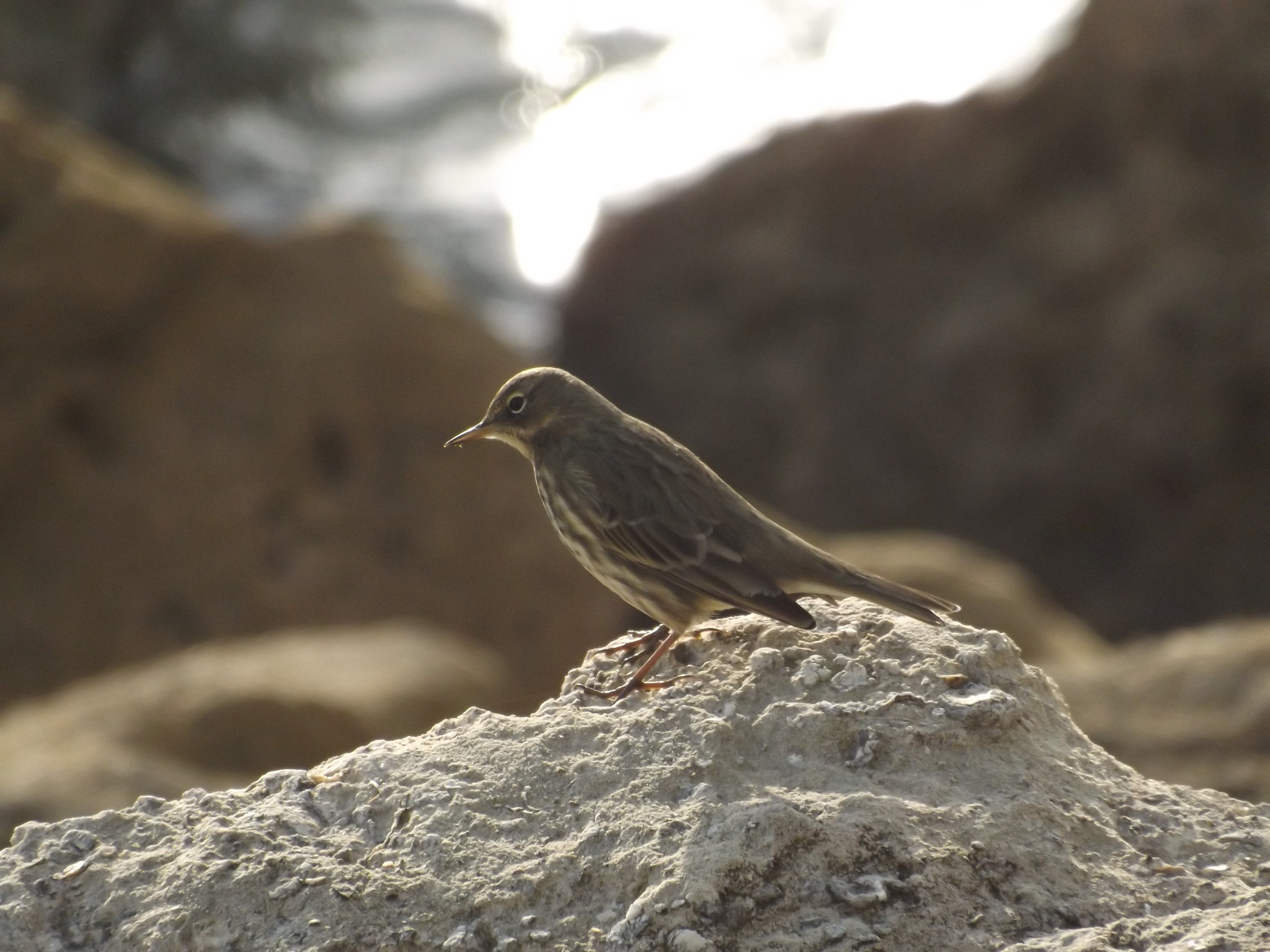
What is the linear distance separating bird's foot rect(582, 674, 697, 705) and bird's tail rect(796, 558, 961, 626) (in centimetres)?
73

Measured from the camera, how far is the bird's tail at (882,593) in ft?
17.5

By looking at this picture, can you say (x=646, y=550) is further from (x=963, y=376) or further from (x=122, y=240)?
(x=963, y=376)

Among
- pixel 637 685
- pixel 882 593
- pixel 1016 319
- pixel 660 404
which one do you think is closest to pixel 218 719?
pixel 637 685

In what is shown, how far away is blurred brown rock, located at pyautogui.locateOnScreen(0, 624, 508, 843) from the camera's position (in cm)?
934

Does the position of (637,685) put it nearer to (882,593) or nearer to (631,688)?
(631,688)

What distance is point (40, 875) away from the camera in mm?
4445

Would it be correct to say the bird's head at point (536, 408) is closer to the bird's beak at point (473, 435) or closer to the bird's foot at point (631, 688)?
the bird's beak at point (473, 435)

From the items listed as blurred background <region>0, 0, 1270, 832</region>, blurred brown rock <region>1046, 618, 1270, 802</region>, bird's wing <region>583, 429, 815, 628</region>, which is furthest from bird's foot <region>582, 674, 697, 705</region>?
blurred brown rock <region>1046, 618, 1270, 802</region>

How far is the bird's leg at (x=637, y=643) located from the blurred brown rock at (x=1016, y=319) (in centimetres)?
1087

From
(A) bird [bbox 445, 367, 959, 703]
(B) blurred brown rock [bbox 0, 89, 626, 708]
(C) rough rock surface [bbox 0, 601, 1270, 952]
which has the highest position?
(B) blurred brown rock [bbox 0, 89, 626, 708]

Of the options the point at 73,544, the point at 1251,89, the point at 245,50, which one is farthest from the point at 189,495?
the point at 245,50

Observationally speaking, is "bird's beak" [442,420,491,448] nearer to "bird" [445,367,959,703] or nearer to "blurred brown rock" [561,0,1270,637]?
"bird" [445,367,959,703]

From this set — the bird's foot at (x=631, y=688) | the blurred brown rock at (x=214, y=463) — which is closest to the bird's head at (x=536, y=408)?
the bird's foot at (x=631, y=688)

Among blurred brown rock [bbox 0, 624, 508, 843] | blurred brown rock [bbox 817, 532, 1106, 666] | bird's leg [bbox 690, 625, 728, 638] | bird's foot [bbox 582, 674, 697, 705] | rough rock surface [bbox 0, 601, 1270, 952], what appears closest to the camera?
rough rock surface [bbox 0, 601, 1270, 952]
